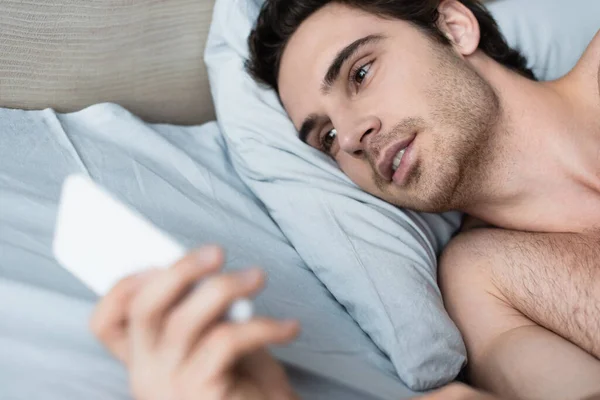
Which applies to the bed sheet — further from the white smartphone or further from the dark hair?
the dark hair

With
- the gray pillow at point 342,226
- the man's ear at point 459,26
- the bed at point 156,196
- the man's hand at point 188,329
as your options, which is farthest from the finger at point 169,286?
the man's ear at point 459,26

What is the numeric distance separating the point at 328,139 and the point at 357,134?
118mm

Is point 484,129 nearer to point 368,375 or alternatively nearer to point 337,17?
point 337,17

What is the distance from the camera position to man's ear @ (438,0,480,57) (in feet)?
3.79

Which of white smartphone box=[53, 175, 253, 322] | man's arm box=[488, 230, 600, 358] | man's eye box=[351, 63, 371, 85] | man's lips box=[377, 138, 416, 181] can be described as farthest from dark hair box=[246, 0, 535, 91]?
white smartphone box=[53, 175, 253, 322]

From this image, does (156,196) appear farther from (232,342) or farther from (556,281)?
(556,281)

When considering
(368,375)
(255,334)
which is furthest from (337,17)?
(255,334)

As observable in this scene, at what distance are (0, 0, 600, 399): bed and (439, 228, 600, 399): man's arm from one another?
69mm

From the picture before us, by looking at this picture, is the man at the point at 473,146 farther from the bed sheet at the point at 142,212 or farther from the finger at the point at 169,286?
the finger at the point at 169,286

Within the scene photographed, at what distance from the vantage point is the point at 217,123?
1218 mm

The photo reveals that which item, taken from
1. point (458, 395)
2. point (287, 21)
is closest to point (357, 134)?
point (287, 21)

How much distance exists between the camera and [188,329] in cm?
45

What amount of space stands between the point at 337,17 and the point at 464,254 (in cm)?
50

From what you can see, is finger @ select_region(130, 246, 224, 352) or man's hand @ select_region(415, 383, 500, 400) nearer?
finger @ select_region(130, 246, 224, 352)
